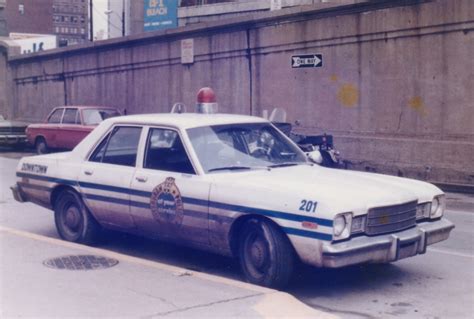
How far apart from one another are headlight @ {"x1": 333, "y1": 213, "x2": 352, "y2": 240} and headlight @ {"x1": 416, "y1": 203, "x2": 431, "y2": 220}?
106cm

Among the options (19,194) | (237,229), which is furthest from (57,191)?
(237,229)

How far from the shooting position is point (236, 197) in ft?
22.1

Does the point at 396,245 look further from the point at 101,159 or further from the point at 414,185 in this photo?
the point at 101,159

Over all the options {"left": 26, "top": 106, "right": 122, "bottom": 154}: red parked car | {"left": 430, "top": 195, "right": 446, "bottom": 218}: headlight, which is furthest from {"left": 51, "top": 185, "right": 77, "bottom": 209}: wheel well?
{"left": 26, "top": 106, "right": 122, "bottom": 154}: red parked car

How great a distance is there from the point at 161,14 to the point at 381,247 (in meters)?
37.1

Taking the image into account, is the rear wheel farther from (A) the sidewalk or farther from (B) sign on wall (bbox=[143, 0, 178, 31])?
(B) sign on wall (bbox=[143, 0, 178, 31])

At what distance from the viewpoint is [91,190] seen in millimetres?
8305

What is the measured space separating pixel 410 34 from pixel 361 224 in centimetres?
1127

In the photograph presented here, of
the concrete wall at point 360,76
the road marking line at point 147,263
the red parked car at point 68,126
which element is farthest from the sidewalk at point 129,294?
the red parked car at point 68,126

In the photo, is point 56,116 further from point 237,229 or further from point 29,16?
point 29,16

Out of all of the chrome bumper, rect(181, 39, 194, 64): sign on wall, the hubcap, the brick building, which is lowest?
the hubcap

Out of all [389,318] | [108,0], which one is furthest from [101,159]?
[108,0]

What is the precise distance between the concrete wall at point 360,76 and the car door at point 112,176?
938cm

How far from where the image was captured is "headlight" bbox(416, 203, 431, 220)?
703 cm
